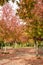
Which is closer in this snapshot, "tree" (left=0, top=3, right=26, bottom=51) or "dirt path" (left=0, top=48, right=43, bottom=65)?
"dirt path" (left=0, top=48, right=43, bottom=65)

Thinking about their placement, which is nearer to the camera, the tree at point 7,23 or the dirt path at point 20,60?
the dirt path at point 20,60

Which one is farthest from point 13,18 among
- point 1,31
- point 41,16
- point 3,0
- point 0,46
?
point 3,0

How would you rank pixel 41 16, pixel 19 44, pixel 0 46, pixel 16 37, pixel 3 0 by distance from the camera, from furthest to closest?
pixel 19 44
pixel 0 46
pixel 16 37
pixel 41 16
pixel 3 0

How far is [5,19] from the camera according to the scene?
32.1m

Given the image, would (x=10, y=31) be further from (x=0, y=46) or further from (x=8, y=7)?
(x=0, y=46)

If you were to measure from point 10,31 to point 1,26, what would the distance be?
1.60 m

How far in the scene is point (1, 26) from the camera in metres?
32.0

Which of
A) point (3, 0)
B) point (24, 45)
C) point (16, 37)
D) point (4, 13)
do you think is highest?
point (3, 0)

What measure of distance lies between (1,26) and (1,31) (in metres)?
0.84

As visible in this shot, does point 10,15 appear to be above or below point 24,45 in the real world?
above

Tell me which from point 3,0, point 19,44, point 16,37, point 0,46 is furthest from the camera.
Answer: point 19,44

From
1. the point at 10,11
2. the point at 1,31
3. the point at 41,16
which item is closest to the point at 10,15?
the point at 10,11

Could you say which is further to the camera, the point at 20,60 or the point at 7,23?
the point at 7,23

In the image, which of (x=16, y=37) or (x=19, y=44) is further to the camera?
(x=19, y=44)
